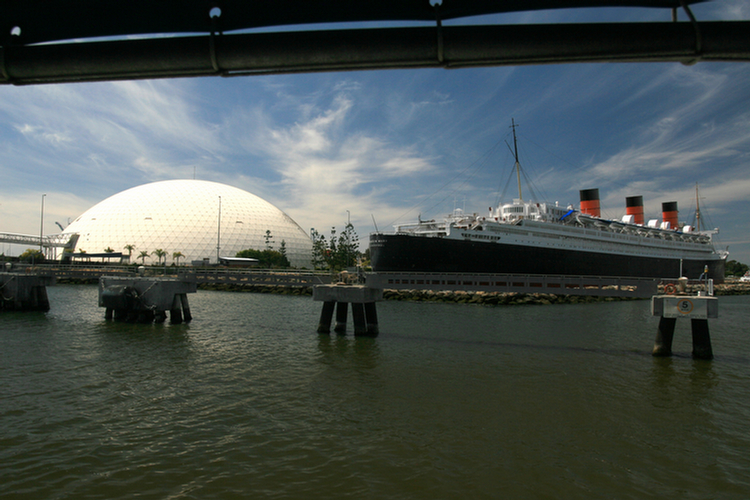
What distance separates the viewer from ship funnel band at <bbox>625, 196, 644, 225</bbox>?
8025cm

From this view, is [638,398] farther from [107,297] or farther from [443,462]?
[107,297]

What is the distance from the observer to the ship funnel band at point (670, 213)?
88.3 metres

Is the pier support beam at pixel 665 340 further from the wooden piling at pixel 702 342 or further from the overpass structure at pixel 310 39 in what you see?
the overpass structure at pixel 310 39

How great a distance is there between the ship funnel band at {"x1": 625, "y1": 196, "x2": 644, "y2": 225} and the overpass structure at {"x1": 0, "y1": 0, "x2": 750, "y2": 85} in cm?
8850

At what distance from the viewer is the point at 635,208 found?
265 ft

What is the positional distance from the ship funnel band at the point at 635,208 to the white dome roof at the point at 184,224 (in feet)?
286

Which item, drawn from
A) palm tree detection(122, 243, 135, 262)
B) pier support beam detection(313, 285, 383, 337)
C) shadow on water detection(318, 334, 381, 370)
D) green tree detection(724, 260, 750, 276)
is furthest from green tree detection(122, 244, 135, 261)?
green tree detection(724, 260, 750, 276)

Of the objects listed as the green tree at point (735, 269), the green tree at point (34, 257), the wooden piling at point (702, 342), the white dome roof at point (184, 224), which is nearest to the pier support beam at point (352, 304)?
Answer: the wooden piling at point (702, 342)

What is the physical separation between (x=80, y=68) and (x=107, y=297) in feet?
88.1

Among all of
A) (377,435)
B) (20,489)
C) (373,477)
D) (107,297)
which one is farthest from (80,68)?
(107,297)

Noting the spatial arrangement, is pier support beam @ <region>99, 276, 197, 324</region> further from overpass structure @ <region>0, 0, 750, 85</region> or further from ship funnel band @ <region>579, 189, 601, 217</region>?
ship funnel band @ <region>579, 189, 601, 217</region>

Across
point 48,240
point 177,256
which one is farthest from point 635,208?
point 48,240

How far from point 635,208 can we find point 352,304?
261 ft

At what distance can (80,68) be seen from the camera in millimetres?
5508
